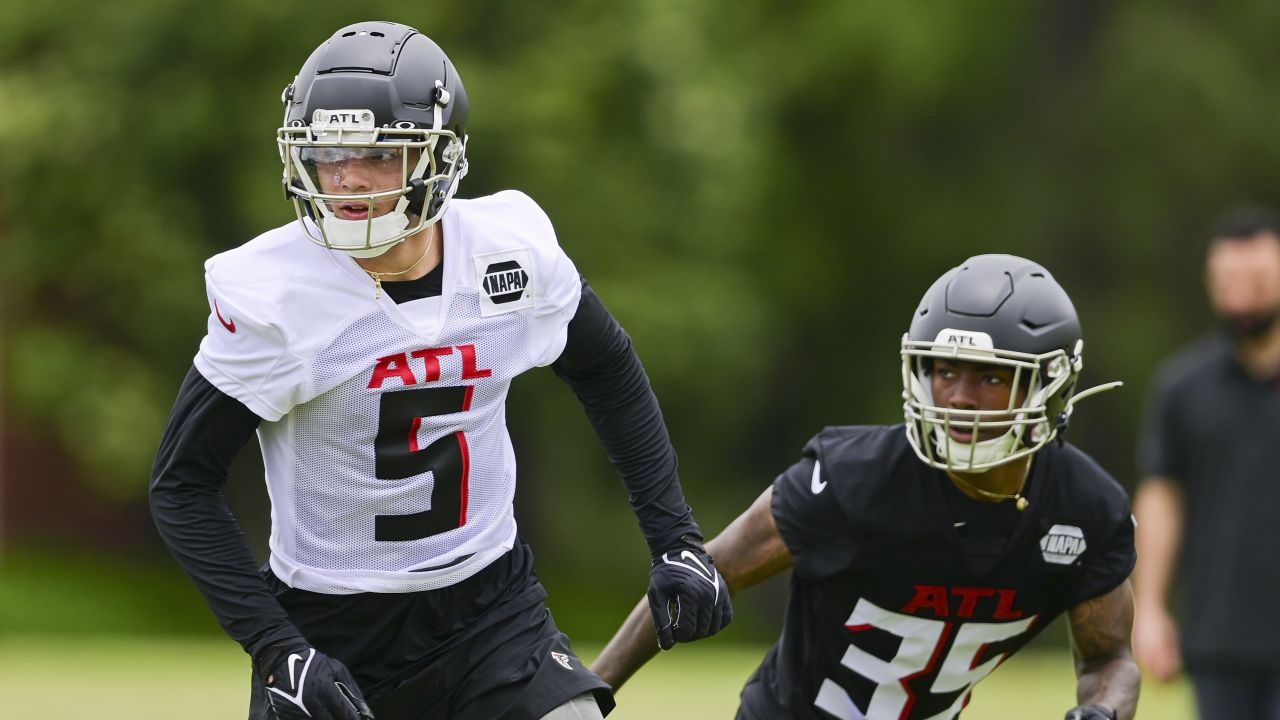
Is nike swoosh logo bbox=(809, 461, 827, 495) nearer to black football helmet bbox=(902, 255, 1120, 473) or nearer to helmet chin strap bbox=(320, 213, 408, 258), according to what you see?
black football helmet bbox=(902, 255, 1120, 473)

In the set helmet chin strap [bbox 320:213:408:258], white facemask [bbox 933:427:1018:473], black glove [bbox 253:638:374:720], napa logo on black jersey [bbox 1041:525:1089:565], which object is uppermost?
helmet chin strap [bbox 320:213:408:258]

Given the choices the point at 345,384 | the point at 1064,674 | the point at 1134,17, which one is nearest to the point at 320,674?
the point at 345,384

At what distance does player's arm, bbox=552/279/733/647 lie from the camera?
13.6ft

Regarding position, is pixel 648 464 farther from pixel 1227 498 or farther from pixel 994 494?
pixel 1227 498

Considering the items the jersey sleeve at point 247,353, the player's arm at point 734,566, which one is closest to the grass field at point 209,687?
the player's arm at point 734,566

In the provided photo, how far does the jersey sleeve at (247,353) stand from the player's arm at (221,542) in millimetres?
44

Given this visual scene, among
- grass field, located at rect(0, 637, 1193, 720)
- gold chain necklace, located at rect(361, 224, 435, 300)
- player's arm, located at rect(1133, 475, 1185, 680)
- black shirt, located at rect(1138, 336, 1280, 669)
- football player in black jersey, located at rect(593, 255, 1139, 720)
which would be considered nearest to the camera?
gold chain necklace, located at rect(361, 224, 435, 300)

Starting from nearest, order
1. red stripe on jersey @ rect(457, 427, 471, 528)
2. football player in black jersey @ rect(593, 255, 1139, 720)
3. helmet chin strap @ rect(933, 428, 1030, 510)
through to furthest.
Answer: red stripe on jersey @ rect(457, 427, 471, 528) < helmet chin strap @ rect(933, 428, 1030, 510) < football player in black jersey @ rect(593, 255, 1139, 720)

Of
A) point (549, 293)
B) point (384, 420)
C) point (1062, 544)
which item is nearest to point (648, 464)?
point (549, 293)

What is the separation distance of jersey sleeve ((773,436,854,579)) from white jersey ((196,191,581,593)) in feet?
2.08

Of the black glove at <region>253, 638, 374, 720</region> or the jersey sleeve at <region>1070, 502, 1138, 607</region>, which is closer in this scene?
the black glove at <region>253, 638, 374, 720</region>

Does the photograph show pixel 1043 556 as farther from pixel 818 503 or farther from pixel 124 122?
pixel 124 122

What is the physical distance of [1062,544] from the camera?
4.17m

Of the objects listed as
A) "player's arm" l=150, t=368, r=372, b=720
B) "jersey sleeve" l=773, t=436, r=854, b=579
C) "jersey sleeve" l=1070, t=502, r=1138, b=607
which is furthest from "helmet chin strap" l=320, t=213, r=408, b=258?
"jersey sleeve" l=1070, t=502, r=1138, b=607
